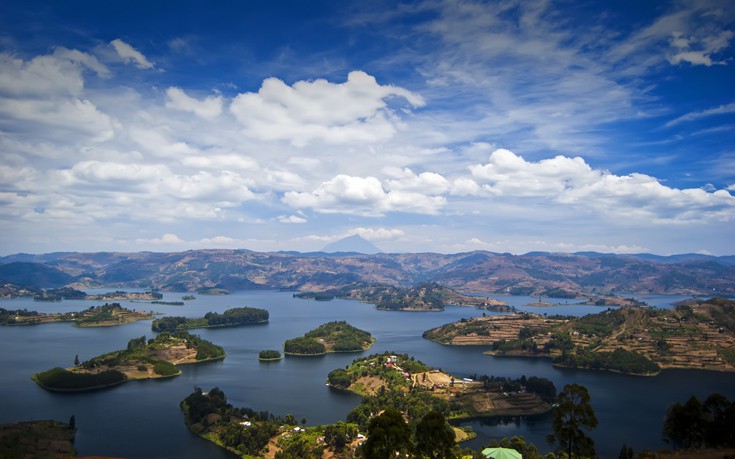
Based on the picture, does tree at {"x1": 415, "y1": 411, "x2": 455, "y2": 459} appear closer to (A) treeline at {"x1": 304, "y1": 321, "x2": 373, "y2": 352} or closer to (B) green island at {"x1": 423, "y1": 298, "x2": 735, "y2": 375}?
(B) green island at {"x1": 423, "y1": 298, "x2": 735, "y2": 375}

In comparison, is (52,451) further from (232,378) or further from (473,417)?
(473,417)

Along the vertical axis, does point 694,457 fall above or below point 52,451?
above

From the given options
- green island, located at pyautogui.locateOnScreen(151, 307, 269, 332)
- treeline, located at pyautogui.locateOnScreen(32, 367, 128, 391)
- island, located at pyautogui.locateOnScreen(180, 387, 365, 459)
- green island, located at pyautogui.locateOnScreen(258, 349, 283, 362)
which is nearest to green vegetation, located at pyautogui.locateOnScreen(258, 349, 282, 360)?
green island, located at pyautogui.locateOnScreen(258, 349, 283, 362)

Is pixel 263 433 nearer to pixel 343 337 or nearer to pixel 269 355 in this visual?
pixel 269 355

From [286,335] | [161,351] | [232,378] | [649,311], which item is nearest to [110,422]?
[232,378]

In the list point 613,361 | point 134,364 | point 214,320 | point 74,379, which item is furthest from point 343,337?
point 613,361

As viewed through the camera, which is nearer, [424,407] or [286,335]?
[424,407]
